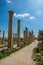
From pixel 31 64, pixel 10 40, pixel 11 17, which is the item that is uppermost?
pixel 11 17

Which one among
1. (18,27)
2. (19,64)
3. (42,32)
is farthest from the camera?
(18,27)

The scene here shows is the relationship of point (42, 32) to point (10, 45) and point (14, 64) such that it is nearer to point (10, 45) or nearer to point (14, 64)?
point (10, 45)

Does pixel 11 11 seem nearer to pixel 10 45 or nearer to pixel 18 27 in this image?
pixel 10 45

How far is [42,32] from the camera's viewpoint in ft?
102

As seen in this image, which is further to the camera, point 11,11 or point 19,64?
point 11,11

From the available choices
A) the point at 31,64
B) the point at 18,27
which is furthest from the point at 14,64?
the point at 18,27

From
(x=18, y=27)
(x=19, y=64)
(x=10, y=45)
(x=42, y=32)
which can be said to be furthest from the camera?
(x=18, y=27)

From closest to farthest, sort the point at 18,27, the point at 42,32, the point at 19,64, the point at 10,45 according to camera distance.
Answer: the point at 19,64 → the point at 10,45 → the point at 42,32 → the point at 18,27

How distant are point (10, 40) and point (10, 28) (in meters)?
1.90

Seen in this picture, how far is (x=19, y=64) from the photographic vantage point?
595 inches

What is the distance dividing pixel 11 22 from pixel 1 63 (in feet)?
40.9

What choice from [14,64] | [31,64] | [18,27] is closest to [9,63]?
[14,64]

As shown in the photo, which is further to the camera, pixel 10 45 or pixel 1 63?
pixel 10 45

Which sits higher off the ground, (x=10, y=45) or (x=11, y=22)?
(x=11, y=22)
